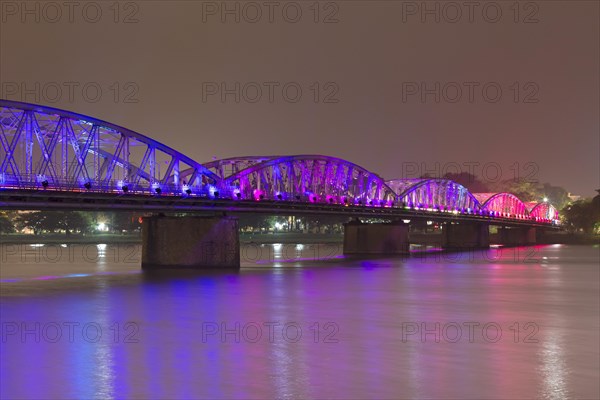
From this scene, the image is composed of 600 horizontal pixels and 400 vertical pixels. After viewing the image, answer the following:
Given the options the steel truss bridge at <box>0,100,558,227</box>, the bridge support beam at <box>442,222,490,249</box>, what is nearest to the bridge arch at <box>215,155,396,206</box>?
the steel truss bridge at <box>0,100,558,227</box>

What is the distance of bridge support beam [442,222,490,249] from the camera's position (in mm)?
177375

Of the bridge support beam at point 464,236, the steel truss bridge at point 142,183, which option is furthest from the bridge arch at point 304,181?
the bridge support beam at point 464,236

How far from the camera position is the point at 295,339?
37.2 meters

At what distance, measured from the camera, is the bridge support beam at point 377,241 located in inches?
5251

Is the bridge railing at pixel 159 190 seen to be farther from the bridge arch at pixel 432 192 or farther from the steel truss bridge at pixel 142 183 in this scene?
the bridge arch at pixel 432 192

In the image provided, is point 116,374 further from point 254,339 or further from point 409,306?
point 409,306

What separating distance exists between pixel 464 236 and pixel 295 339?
146 meters

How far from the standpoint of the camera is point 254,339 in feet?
122

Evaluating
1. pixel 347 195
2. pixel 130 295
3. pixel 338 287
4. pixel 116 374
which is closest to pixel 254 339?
pixel 116 374

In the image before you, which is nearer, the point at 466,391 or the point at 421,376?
the point at 466,391

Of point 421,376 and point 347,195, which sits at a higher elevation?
point 347,195

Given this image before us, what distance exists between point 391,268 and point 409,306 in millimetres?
42026

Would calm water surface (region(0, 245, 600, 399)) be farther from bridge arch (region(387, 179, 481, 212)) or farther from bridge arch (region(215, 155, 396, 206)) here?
bridge arch (region(387, 179, 481, 212))

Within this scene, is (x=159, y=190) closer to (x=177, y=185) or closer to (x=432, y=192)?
(x=177, y=185)
